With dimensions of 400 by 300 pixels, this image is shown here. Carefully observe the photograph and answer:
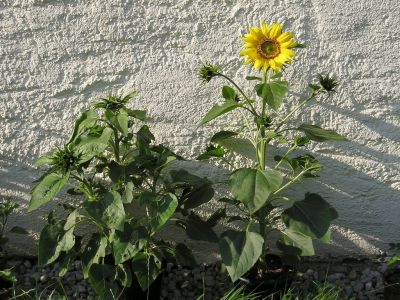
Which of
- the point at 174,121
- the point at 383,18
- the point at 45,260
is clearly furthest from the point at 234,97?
the point at 45,260

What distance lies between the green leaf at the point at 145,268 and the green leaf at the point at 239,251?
11.6 inches

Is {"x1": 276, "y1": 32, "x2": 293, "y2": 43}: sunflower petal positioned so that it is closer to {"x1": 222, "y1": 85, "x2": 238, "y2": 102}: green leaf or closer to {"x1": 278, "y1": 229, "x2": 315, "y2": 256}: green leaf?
{"x1": 222, "y1": 85, "x2": 238, "y2": 102}: green leaf

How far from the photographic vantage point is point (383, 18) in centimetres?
347

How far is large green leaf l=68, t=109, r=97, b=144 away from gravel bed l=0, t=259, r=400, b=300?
761mm

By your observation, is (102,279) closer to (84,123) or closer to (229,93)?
(84,123)

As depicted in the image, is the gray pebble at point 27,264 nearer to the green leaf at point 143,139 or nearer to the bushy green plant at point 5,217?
the bushy green plant at point 5,217

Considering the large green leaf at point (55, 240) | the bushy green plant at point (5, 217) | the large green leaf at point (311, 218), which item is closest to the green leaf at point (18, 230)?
the bushy green plant at point (5, 217)

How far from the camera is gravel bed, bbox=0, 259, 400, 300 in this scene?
3.51 metres

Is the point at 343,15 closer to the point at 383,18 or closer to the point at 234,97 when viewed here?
the point at 383,18

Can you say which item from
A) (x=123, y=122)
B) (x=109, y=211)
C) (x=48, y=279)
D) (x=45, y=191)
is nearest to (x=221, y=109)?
(x=123, y=122)

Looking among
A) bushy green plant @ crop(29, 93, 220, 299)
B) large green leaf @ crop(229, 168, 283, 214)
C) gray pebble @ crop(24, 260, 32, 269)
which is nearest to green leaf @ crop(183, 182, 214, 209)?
bushy green plant @ crop(29, 93, 220, 299)

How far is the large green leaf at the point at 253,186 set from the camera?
2.96m

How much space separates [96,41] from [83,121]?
49 cm

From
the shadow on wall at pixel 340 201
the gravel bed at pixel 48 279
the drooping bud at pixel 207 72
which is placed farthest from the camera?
the shadow on wall at pixel 340 201
